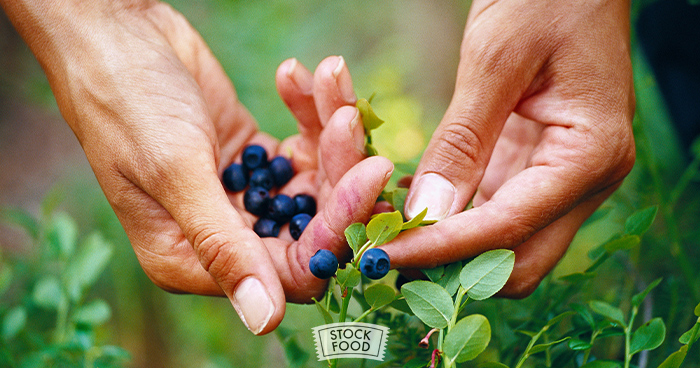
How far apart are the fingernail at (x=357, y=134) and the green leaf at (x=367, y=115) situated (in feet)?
0.04

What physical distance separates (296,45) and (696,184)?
7.17 ft

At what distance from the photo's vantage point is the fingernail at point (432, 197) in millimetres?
880

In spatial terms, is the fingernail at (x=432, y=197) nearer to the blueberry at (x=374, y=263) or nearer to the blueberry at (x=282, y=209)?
the blueberry at (x=374, y=263)

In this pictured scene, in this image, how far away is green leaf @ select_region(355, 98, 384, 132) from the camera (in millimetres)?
904

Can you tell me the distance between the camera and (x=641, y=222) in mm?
784

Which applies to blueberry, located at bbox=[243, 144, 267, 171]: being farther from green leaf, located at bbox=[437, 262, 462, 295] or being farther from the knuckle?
green leaf, located at bbox=[437, 262, 462, 295]

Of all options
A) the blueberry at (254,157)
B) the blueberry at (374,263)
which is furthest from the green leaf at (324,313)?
the blueberry at (254,157)

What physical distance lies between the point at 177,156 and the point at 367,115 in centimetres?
38

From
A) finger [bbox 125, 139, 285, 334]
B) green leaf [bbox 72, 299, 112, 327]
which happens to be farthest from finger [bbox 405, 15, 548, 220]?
green leaf [bbox 72, 299, 112, 327]

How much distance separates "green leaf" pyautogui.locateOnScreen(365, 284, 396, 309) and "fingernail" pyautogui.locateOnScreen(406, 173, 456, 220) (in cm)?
27

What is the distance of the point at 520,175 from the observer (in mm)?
942

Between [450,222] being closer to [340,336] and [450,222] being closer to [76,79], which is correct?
[340,336]

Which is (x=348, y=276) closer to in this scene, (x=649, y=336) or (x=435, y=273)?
(x=435, y=273)

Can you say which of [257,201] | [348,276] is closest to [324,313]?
[348,276]
